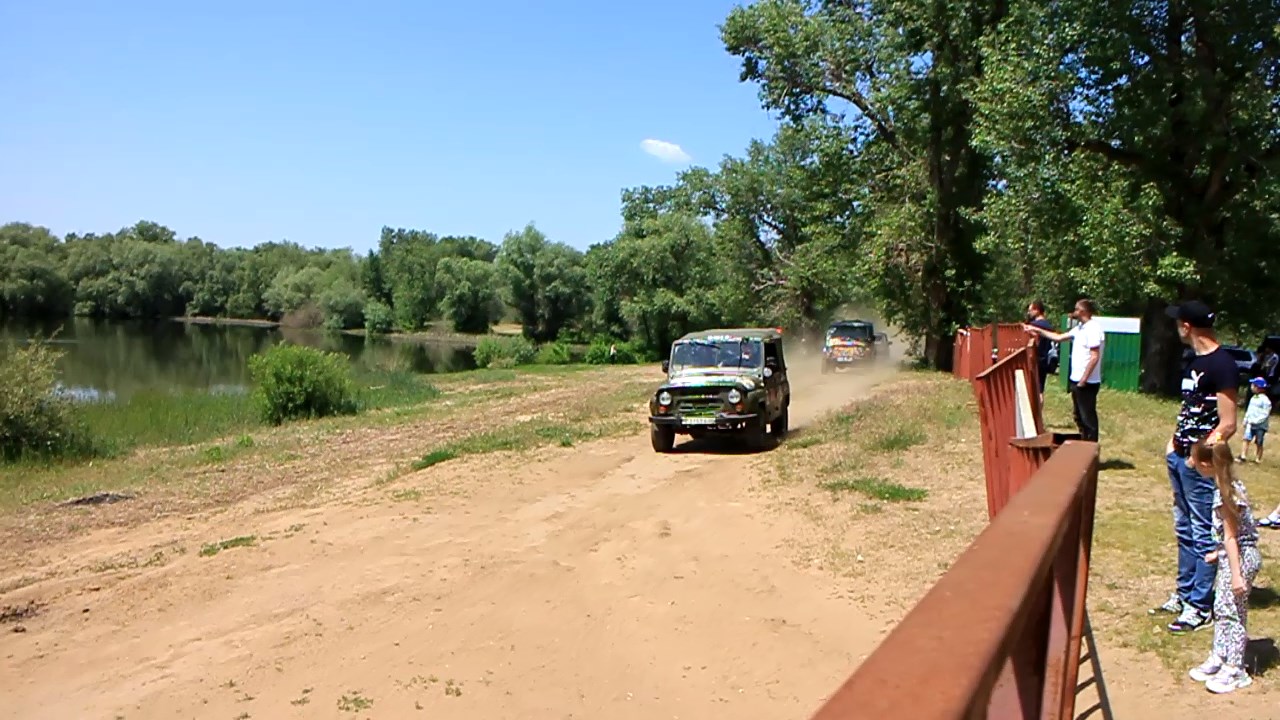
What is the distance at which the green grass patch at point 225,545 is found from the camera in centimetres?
1067

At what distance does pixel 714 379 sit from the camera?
16.2 metres

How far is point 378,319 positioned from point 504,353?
41934 millimetres

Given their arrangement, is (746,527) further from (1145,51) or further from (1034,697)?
(1145,51)

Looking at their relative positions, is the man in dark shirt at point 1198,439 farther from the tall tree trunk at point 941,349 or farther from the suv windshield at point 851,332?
the suv windshield at point 851,332

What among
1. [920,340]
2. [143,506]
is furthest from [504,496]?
[920,340]

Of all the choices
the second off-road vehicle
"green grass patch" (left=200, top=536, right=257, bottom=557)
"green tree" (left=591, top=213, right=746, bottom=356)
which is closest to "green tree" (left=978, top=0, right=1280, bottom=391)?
the second off-road vehicle

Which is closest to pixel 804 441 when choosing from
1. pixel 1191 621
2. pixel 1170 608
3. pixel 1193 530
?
pixel 1170 608

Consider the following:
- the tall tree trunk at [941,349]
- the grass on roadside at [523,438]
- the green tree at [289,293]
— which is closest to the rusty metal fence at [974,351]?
the tall tree trunk at [941,349]

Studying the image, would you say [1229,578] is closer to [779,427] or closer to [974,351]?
[779,427]

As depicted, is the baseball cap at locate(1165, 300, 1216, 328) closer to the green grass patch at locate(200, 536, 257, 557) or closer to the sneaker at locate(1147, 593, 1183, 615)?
the sneaker at locate(1147, 593, 1183, 615)

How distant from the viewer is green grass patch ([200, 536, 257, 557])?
35.0 ft

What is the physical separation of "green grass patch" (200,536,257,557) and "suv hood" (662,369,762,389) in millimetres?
7412

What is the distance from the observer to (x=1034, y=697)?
77.4 inches

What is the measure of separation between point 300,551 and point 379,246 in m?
129
